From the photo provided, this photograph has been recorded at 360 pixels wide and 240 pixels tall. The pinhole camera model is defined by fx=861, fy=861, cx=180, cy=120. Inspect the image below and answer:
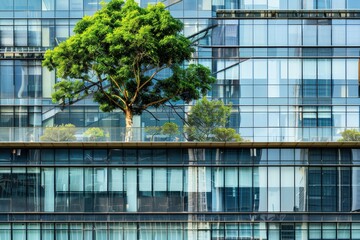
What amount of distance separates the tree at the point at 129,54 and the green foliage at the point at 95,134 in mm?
1789

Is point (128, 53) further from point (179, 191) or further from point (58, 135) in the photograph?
point (179, 191)

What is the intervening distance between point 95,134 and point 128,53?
4556mm

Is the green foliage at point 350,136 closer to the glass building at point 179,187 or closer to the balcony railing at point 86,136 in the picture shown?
the balcony railing at point 86,136

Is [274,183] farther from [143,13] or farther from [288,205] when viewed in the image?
[143,13]

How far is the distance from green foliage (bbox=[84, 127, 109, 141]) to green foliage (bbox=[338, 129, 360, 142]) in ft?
40.0

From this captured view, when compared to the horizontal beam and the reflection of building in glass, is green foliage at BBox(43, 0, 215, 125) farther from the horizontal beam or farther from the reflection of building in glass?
the reflection of building in glass

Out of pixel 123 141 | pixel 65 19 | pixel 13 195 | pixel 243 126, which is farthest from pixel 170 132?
pixel 65 19

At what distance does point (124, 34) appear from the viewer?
41.7m

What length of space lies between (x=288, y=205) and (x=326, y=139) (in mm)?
3937

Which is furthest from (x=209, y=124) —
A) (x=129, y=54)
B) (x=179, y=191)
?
(x=129, y=54)

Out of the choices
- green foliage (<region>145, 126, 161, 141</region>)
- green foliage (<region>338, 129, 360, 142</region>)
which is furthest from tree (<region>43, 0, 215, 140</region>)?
green foliage (<region>338, 129, 360, 142</region>)

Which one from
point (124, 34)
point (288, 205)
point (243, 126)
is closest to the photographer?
point (124, 34)

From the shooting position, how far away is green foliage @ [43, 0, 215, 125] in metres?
42.1

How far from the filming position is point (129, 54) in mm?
42781
